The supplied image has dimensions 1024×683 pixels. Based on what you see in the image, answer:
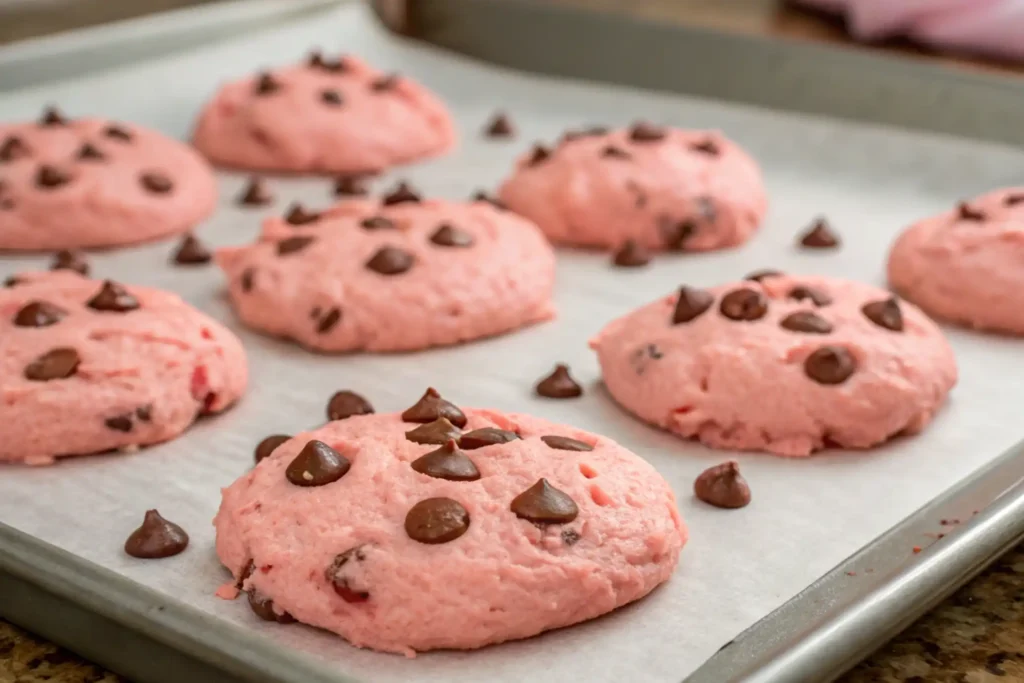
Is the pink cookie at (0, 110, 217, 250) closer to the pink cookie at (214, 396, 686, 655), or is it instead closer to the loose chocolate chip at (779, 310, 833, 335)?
the pink cookie at (214, 396, 686, 655)

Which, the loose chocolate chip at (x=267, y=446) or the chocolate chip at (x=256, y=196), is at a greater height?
the loose chocolate chip at (x=267, y=446)

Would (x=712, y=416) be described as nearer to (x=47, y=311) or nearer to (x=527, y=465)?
(x=527, y=465)

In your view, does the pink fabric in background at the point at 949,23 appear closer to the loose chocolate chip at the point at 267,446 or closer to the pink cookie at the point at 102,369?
the pink cookie at the point at 102,369

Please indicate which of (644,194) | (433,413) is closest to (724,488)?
(433,413)

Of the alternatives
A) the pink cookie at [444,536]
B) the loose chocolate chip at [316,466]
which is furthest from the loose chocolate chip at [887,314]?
Result: the loose chocolate chip at [316,466]

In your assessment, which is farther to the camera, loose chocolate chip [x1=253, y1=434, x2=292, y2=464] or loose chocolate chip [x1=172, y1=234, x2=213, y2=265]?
loose chocolate chip [x1=172, y1=234, x2=213, y2=265]

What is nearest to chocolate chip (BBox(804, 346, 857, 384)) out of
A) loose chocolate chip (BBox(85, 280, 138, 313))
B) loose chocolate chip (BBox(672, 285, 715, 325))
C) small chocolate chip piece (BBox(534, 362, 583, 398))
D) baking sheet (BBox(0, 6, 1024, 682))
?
baking sheet (BBox(0, 6, 1024, 682))
